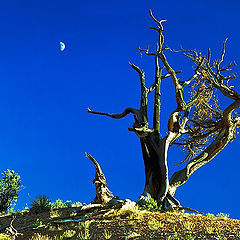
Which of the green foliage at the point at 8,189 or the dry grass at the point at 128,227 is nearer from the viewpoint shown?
the dry grass at the point at 128,227

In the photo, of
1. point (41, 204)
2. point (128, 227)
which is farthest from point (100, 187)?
point (128, 227)

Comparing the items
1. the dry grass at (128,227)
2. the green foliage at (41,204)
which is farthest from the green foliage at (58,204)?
the dry grass at (128,227)

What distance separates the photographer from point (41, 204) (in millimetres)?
14859

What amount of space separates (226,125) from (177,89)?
414 centimetres

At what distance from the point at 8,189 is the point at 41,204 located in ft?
11.8

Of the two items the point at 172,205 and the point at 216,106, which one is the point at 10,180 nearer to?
the point at 172,205

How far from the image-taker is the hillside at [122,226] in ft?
25.6

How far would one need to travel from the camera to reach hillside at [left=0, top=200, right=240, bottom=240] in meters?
7.81

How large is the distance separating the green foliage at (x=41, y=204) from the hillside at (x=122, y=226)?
7.02 feet

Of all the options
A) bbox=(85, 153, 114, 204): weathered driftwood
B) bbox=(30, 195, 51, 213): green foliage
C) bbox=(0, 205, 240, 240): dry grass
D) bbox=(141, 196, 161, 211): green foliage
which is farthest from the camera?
bbox=(30, 195, 51, 213): green foliage

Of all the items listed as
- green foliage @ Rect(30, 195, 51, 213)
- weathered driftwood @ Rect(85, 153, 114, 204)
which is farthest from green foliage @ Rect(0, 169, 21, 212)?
weathered driftwood @ Rect(85, 153, 114, 204)

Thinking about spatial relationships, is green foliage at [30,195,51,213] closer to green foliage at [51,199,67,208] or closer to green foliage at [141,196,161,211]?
green foliage at [51,199,67,208]

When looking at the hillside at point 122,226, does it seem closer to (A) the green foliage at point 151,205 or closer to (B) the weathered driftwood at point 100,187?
(A) the green foliage at point 151,205

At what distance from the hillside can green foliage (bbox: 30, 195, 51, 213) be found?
84.3 inches
